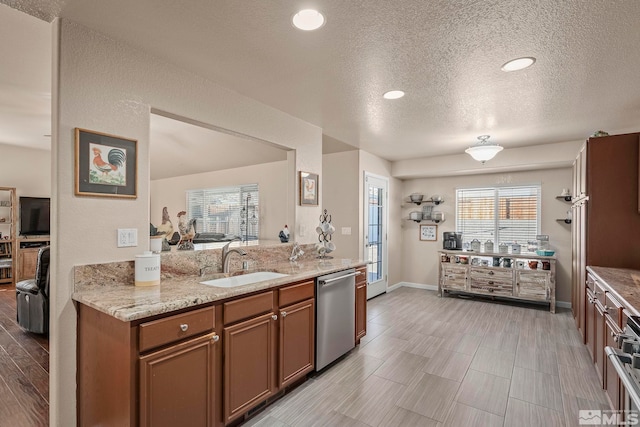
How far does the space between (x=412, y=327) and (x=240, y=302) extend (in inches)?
105

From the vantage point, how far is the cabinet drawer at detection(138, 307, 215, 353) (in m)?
1.54

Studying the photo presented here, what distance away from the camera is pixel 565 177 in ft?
16.1

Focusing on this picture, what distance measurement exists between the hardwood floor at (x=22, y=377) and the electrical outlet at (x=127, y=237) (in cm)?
129

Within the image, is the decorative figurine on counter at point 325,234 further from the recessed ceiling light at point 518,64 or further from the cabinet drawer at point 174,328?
the recessed ceiling light at point 518,64

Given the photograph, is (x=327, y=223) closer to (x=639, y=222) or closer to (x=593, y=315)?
(x=593, y=315)

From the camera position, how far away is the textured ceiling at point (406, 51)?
169 cm

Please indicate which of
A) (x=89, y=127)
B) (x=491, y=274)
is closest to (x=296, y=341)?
(x=89, y=127)

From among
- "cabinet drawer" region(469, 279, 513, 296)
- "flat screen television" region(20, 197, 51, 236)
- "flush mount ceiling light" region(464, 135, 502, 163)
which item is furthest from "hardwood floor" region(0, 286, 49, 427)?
"cabinet drawer" region(469, 279, 513, 296)

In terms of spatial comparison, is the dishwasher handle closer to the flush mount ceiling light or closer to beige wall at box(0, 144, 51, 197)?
the flush mount ceiling light

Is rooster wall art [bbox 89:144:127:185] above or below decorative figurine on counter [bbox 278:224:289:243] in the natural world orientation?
above

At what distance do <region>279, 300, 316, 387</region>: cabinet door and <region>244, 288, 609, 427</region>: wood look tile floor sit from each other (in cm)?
16

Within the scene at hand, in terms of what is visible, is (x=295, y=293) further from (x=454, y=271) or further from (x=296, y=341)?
(x=454, y=271)

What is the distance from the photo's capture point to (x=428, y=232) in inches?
239

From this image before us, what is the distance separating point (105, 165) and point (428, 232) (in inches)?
212
